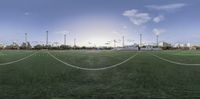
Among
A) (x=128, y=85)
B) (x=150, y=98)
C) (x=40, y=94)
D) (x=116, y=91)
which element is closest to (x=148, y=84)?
(x=128, y=85)

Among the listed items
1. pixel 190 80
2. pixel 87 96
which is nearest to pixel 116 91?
pixel 87 96

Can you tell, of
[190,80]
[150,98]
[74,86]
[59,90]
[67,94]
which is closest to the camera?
[150,98]

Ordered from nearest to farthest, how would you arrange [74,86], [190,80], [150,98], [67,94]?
[150,98] → [67,94] → [74,86] → [190,80]

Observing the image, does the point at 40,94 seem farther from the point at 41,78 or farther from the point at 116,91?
the point at 41,78

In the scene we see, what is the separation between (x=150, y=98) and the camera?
12.2 m

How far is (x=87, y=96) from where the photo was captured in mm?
12547

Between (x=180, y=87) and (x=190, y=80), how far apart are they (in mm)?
2674

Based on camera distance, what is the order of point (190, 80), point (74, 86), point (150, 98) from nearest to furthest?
point (150, 98) < point (74, 86) < point (190, 80)

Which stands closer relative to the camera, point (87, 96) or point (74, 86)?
point (87, 96)

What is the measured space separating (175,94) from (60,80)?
672 cm

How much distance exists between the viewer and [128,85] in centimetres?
1565

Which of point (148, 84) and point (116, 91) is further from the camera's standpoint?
point (148, 84)

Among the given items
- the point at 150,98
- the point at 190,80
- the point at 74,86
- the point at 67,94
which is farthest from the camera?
the point at 190,80

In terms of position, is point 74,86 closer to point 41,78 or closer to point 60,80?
point 60,80
